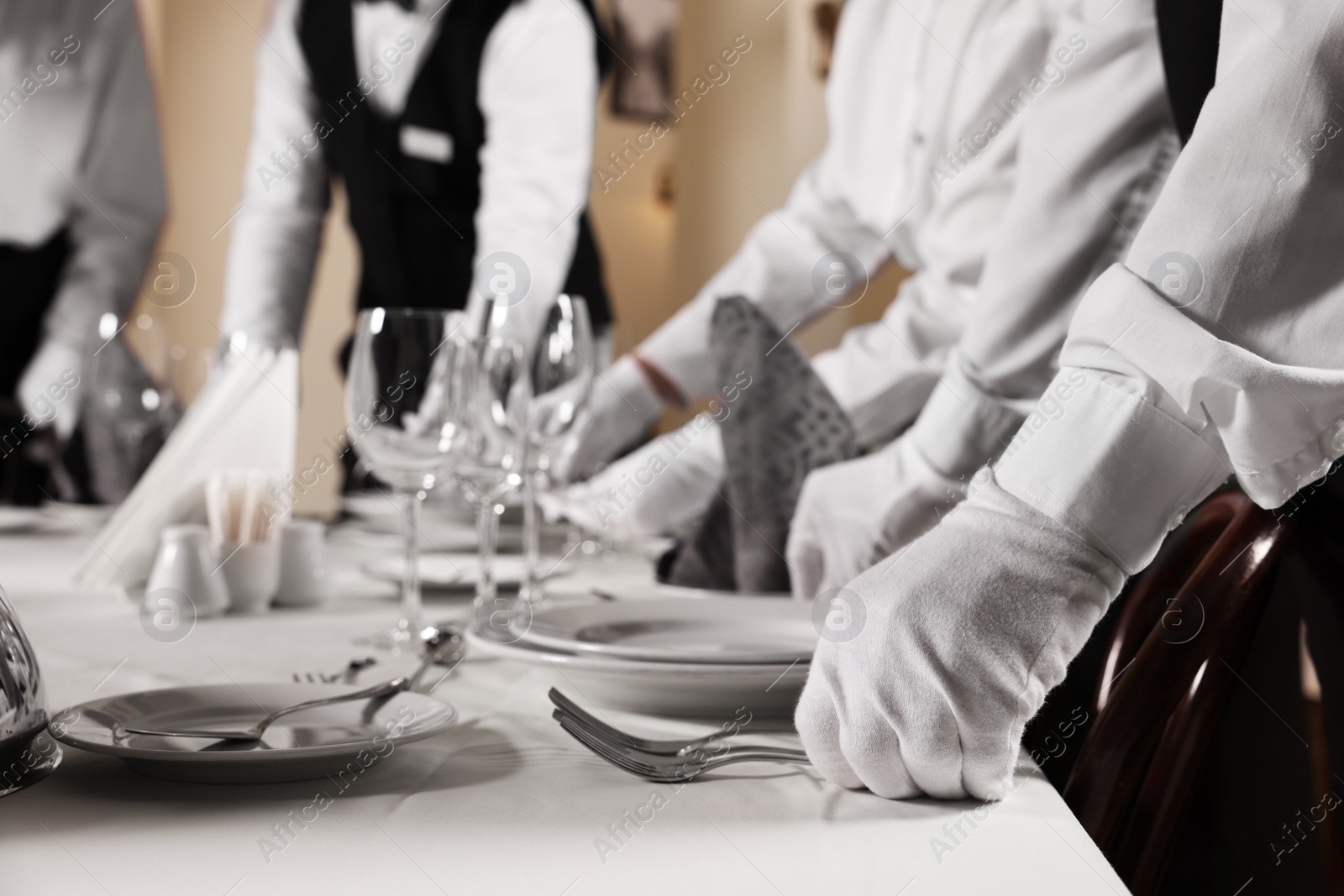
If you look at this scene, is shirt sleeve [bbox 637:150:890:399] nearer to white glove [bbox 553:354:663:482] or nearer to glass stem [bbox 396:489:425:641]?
white glove [bbox 553:354:663:482]

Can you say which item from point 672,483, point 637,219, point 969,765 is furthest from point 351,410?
point 637,219

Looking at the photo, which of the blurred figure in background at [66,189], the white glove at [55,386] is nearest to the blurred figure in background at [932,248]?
the white glove at [55,386]

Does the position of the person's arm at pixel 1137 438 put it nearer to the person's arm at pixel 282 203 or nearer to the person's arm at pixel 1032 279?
the person's arm at pixel 1032 279

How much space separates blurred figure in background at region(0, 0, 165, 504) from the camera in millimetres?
2562

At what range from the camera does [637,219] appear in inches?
161

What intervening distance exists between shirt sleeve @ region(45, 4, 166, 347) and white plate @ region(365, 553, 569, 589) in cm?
192

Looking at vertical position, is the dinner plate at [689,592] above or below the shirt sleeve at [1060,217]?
below

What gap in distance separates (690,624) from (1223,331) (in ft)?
0.99

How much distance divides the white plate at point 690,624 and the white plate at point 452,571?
23 cm

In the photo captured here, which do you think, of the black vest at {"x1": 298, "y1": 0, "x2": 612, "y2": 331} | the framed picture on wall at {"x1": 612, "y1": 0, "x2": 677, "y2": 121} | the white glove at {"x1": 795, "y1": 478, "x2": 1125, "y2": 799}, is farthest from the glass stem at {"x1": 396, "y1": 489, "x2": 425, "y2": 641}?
the framed picture on wall at {"x1": 612, "y1": 0, "x2": 677, "y2": 121}

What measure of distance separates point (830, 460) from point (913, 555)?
0.44 metres

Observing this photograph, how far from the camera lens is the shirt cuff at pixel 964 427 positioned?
870mm

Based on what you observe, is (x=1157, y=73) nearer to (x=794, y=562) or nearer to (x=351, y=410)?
(x=794, y=562)

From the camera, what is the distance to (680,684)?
456 millimetres
